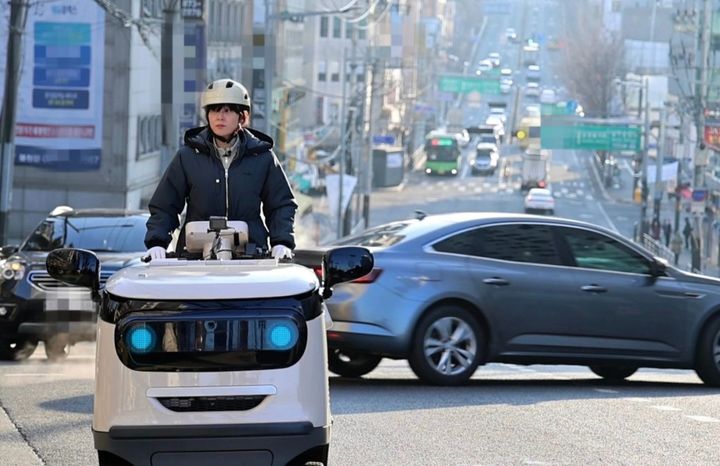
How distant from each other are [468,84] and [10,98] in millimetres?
74526

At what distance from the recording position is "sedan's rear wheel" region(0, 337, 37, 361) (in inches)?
622

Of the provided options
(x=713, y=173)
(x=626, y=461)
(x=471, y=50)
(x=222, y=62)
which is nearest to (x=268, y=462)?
(x=626, y=461)

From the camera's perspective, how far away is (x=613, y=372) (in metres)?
15.0

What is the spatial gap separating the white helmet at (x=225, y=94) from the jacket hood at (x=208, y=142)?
0.42 feet

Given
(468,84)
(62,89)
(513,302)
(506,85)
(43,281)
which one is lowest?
(43,281)

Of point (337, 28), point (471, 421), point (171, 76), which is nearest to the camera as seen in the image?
point (471, 421)

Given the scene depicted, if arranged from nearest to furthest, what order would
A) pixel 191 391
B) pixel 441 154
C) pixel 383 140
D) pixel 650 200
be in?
pixel 191 391 → pixel 650 200 → pixel 383 140 → pixel 441 154

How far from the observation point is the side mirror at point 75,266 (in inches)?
261

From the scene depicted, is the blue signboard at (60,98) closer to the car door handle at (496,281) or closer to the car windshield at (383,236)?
the car windshield at (383,236)

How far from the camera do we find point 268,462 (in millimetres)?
6105

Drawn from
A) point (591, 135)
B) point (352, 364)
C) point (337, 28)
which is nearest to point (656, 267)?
point (352, 364)

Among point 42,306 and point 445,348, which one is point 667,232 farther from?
point 445,348

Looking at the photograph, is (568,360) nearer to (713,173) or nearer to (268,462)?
(268,462)

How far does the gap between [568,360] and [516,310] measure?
68cm
